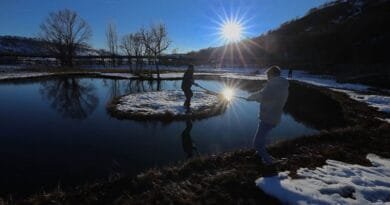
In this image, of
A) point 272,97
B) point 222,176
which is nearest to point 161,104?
point 222,176

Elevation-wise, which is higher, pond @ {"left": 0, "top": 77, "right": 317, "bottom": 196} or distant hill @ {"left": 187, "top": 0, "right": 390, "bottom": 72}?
distant hill @ {"left": 187, "top": 0, "right": 390, "bottom": 72}

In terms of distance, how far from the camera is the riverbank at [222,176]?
16.3 ft

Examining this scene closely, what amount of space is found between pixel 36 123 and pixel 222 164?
9368mm

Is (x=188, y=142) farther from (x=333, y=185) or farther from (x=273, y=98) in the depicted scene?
(x=333, y=185)

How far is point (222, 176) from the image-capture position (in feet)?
18.9

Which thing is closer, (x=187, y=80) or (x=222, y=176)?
(x=222, y=176)

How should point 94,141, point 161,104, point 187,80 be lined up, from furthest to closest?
point 161,104, point 187,80, point 94,141

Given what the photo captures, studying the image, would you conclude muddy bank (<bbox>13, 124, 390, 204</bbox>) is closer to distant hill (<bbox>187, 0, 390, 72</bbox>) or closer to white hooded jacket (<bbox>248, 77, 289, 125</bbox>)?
white hooded jacket (<bbox>248, 77, 289, 125</bbox>)

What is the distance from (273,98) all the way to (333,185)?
2087mm

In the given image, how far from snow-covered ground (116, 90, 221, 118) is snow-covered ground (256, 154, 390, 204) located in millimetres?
8211

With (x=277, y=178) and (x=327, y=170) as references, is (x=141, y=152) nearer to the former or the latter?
(x=277, y=178)

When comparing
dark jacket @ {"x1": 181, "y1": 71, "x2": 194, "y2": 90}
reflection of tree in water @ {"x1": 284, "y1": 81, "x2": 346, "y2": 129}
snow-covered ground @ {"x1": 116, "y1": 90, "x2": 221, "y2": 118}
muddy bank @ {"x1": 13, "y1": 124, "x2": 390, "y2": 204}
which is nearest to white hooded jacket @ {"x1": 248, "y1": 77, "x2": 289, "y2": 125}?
muddy bank @ {"x1": 13, "y1": 124, "x2": 390, "y2": 204}

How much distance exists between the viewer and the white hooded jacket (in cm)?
577

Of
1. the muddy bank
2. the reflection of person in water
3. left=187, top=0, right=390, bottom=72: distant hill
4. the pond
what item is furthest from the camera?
left=187, top=0, right=390, bottom=72: distant hill
